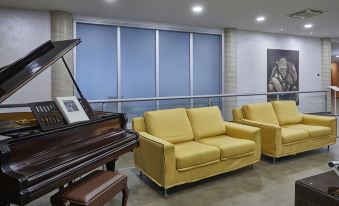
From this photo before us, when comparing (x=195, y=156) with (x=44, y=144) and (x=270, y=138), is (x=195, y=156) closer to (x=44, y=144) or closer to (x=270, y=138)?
(x=270, y=138)

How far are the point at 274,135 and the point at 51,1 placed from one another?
4.21 metres

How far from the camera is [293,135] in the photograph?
381 centimetres

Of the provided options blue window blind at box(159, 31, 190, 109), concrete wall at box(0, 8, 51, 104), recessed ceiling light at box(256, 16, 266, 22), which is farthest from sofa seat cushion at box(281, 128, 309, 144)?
concrete wall at box(0, 8, 51, 104)

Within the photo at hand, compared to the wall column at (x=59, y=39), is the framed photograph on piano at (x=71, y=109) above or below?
below

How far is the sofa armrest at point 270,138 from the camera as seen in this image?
365 cm

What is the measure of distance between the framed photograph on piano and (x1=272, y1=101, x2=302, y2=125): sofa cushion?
11.1 ft

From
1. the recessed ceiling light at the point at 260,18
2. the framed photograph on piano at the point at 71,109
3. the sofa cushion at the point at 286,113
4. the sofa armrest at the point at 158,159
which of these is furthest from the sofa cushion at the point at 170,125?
the recessed ceiling light at the point at 260,18

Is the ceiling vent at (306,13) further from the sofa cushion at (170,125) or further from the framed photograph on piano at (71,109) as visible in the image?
the framed photograph on piano at (71,109)

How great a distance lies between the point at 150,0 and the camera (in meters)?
4.57

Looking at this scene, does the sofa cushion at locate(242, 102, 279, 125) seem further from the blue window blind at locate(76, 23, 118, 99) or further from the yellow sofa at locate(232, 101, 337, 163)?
the blue window blind at locate(76, 23, 118, 99)

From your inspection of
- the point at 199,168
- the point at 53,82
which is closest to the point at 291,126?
the point at 199,168

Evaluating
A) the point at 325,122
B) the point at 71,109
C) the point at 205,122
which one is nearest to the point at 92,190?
the point at 71,109

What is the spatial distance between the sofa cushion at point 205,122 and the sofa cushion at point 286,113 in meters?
1.28

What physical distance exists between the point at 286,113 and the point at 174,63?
9.88ft
